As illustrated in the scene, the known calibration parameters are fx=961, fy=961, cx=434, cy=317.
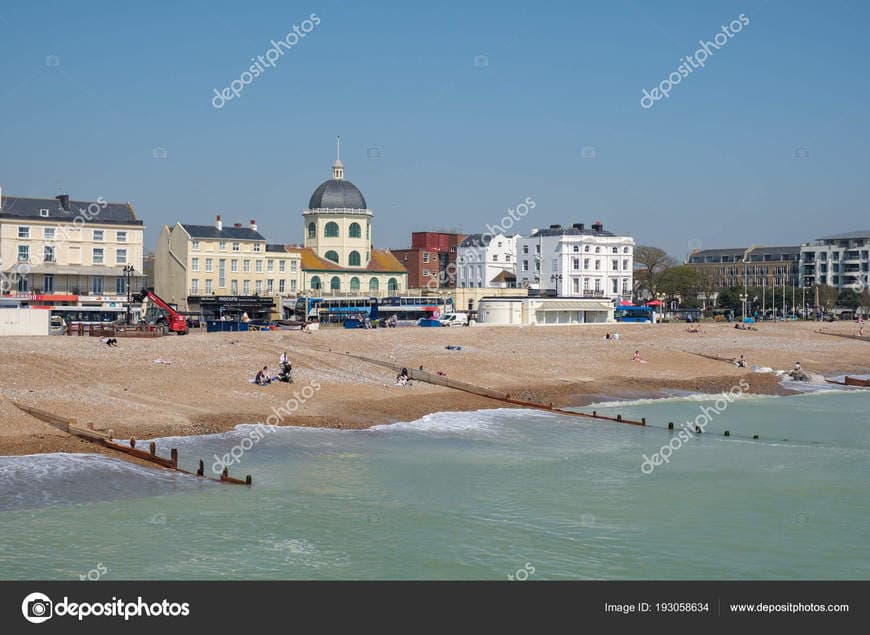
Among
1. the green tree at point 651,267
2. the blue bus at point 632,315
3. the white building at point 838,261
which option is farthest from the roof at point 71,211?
the white building at point 838,261

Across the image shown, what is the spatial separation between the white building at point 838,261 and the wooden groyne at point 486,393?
11725 centimetres

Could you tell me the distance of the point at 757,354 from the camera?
60094 millimetres

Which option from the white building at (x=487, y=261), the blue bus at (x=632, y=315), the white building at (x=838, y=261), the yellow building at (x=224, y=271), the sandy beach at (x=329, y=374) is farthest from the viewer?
the white building at (x=838, y=261)

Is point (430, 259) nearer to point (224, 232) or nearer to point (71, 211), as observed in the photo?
point (224, 232)

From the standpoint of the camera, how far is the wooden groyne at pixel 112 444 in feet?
74.9

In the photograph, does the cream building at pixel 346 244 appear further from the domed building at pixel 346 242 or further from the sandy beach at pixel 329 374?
the sandy beach at pixel 329 374

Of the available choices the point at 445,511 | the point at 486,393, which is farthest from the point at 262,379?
the point at 445,511

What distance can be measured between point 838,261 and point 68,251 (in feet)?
395

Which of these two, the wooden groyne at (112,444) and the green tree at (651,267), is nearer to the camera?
the wooden groyne at (112,444)

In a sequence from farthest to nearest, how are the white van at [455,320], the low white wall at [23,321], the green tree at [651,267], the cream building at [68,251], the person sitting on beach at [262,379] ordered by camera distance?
1. the green tree at [651,267]
2. the white van at [455,320]
3. the cream building at [68,251]
4. the low white wall at [23,321]
5. the person sitting on beach at [262,379]
